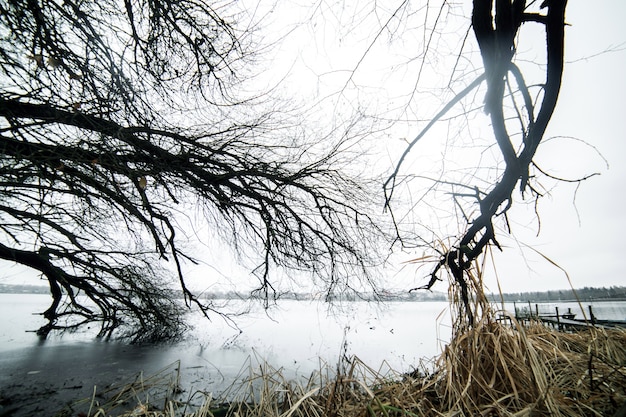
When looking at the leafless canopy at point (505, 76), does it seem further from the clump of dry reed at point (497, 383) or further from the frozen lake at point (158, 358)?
the frozen lake at point (158, 358)

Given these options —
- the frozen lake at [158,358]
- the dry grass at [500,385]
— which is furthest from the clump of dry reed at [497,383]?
the frozen lake at [158,358]

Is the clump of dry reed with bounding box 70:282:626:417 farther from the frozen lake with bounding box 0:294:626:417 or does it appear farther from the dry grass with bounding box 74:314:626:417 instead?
the frozen lake with bounding box 0:294:626:417

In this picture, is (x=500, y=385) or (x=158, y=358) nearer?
(x=500, y=385)

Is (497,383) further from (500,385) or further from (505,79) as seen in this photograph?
(505,79)

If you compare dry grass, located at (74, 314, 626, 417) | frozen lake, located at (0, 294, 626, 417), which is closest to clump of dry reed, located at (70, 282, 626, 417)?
dry grass, located at (74, 314, 626, 417)

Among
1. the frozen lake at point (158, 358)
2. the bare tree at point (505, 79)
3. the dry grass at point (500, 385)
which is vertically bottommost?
the frozen lake at point (158, 358)

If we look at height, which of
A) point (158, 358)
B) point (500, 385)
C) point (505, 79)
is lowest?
point (158, 358)

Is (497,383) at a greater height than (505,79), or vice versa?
(505,79)

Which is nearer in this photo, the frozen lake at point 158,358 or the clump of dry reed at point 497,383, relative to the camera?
the clump of dry reed at point 497,383

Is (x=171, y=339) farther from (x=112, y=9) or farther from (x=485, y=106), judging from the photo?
(x=485, y=106)

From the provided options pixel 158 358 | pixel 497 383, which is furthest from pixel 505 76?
pixel 158 358

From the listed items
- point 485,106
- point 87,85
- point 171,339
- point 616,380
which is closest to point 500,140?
point 485,106

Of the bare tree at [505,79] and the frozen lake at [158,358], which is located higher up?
the bare tree at [505,79]

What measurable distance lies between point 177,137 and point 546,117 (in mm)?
3893
